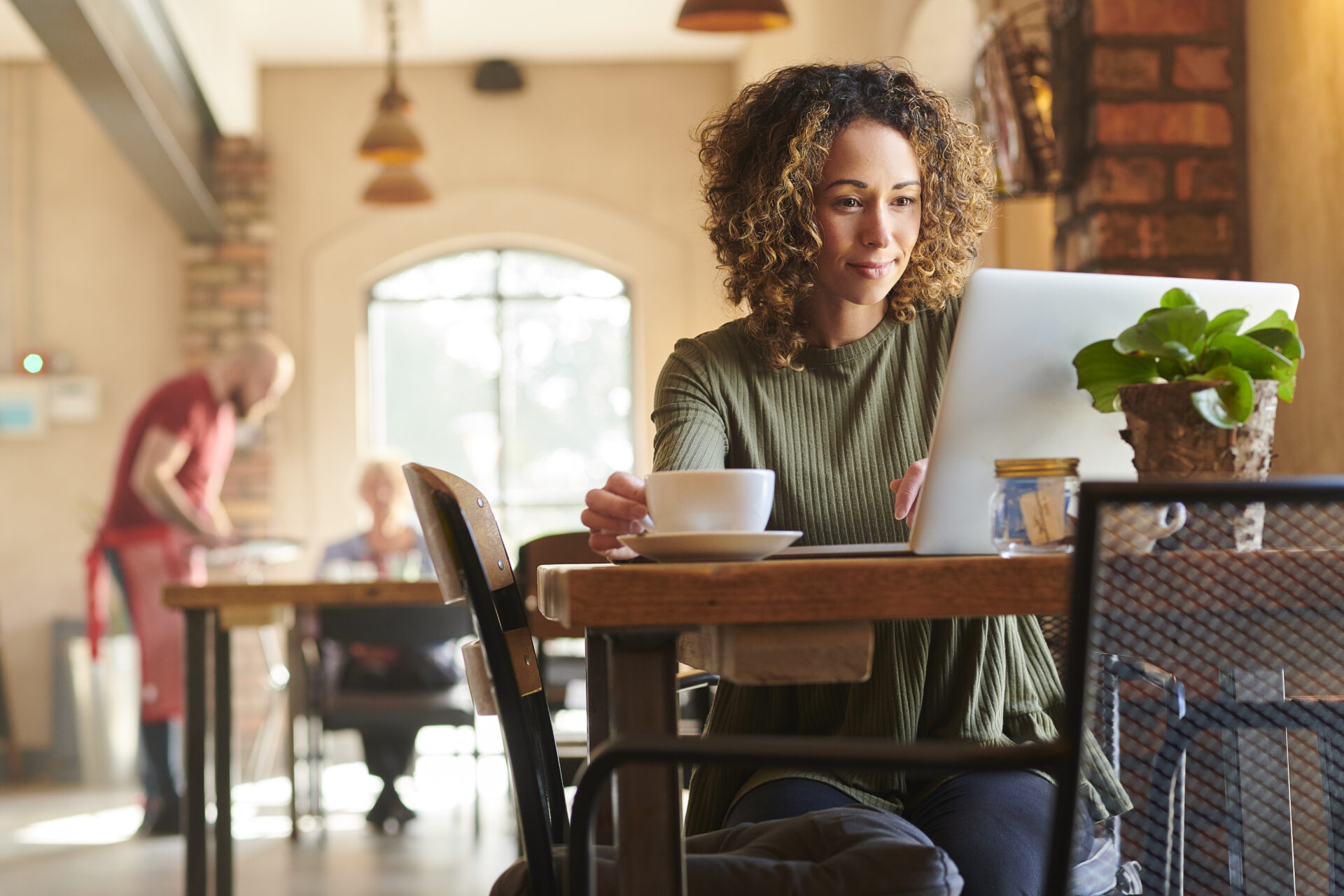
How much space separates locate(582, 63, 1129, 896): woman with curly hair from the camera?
1255mm

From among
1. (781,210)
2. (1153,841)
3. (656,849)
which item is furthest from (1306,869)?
(781,210)

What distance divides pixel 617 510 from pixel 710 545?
222 millimetres

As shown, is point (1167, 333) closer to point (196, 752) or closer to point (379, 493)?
point (196, 752)

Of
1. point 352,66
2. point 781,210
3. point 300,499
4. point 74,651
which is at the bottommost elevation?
point 74,651

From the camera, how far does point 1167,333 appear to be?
3.42ft

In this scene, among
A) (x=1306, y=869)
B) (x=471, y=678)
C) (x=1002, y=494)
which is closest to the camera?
(x=1306, y=869)

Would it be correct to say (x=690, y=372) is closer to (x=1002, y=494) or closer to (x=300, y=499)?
(x=1002, y=494)

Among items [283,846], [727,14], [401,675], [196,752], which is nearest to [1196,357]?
[196,752]

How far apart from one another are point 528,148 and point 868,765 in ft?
20.4

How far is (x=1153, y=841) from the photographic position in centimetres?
79

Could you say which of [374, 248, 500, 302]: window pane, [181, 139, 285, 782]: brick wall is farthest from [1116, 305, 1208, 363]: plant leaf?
[374, 248, 500, 302]: window pane

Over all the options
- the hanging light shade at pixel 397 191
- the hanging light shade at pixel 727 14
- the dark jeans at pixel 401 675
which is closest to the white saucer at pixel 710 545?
the hanging light shade at pixel 727 14

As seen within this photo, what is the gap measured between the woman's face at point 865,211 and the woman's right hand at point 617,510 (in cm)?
43

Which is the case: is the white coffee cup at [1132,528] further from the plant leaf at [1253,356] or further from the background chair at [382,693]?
the background chair at [382,693]
